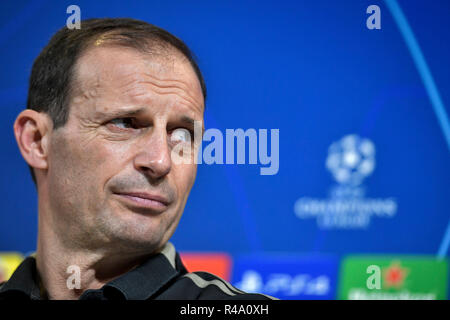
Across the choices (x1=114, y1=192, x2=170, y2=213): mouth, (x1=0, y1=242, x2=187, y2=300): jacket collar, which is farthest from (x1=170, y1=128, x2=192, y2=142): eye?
(x1=0, y1=242, x2=187, y2=300): jacket collar

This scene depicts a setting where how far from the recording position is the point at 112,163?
3.08 feet

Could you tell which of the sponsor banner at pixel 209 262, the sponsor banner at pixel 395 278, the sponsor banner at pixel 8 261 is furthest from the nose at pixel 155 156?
the sponsor banner at pixel 395 278

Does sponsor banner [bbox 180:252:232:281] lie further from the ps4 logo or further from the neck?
the neck

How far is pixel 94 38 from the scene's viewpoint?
1.02 metres

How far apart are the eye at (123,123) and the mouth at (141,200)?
0.13 meters

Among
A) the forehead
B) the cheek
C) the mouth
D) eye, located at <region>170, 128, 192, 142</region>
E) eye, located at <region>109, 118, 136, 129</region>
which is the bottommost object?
the mouth

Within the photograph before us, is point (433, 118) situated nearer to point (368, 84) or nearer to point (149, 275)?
point (368, 84)

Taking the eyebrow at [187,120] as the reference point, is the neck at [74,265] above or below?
below

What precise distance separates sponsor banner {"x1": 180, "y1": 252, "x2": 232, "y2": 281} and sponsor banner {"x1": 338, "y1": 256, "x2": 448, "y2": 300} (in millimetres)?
425

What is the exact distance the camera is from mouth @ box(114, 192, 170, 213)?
0.92 m

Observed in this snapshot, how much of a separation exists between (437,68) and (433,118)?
0.62ft

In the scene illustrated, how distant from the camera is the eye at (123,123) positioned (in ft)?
3.17

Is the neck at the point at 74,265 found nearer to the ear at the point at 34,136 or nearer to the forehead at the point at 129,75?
the ear at the point at 34,136
